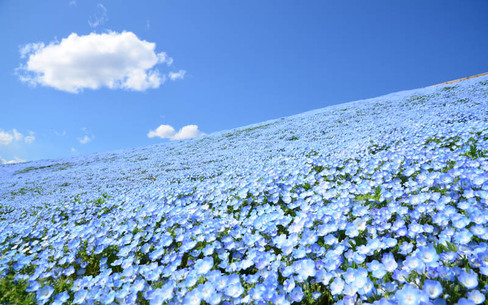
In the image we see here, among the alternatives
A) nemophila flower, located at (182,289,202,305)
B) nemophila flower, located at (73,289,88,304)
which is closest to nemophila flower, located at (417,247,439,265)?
nemophila flower, located at (182,289,202,305)

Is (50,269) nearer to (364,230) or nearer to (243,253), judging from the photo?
(243,253)

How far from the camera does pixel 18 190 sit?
1364cm

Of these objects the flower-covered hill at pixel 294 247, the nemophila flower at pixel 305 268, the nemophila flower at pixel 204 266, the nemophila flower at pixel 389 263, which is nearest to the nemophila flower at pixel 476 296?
the flower-covered hill at pixel 294 247

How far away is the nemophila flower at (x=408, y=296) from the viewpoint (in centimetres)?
156

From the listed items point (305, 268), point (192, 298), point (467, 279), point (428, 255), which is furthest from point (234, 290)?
point (467, 279)

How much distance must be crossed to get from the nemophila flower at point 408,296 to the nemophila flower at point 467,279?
0.96 feet

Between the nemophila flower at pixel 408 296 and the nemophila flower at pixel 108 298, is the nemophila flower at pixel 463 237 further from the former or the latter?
the nemophila flower at pixel 108 298

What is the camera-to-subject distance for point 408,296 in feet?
5.26

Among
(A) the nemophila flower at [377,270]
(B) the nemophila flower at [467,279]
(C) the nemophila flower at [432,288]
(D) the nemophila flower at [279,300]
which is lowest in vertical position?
(D) the nemophila flower at [279,300]

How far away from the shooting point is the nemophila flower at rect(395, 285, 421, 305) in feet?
5.11

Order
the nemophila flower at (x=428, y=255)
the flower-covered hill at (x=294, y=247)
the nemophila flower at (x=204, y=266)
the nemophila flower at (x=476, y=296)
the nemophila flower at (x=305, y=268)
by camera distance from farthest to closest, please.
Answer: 1. the nemophila flower at (x=204, y=266)
2. the nemophila flower at (x=305, y=268)
3. the flower-covered hill at (x=294, y=247)
4. the nemophila flower at (x=428, y=255)
5. the nemophila flower at (x=476, y=296)

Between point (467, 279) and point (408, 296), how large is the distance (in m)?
0.37

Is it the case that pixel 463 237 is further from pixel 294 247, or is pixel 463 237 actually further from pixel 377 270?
pixel 294 247

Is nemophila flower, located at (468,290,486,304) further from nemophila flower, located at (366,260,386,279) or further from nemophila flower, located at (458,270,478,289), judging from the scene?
nemophila flower, located at (366,260,386,279)
